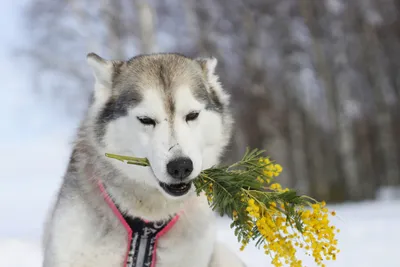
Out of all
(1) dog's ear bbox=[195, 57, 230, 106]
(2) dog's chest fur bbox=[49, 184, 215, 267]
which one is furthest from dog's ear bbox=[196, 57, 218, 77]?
(2) dog's chest fur bbox=[49, 184, 215, 267]

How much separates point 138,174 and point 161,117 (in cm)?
36

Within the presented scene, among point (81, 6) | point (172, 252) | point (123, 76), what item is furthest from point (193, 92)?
point (81, 6)

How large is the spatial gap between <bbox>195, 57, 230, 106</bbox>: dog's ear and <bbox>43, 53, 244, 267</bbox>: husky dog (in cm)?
11

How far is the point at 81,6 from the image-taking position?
1559 cm

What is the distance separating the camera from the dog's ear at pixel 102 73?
316 centimetres

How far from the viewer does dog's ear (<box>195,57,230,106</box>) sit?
11.0 ft

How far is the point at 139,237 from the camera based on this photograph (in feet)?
9.68

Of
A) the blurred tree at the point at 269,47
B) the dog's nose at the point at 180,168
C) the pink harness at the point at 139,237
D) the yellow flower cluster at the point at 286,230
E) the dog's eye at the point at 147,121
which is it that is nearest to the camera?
the dog's nose at the point at 180,168

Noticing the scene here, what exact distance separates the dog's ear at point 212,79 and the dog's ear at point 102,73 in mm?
590

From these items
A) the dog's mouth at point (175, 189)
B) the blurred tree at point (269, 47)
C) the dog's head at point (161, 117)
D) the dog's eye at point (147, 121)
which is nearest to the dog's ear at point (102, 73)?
the dog's head at point (161, 117)

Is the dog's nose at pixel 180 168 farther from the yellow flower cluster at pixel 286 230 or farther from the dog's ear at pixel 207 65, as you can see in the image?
the dog's ear at pixel 207 65

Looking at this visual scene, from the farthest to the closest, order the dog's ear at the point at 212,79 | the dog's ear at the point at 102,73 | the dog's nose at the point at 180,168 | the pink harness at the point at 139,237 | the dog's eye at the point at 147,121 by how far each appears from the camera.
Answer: the dog's ear at the point at 212,79, the dog's ear at the point at 102,73, the pink harness at the point at 139,237, the dog's eye at the point at 147,121, the dog's nose at the point at 180,168

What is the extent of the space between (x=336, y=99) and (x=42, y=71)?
9.55m

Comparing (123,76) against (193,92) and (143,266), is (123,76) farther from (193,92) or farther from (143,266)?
(143,266)
